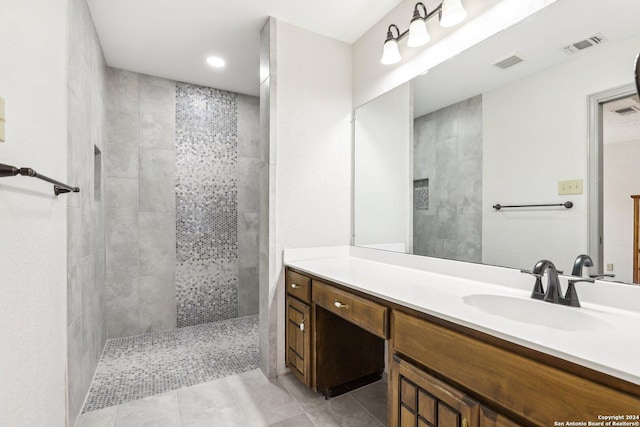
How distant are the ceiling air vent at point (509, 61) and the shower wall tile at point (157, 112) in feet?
9.66

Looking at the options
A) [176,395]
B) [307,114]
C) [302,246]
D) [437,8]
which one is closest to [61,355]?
[176,395]

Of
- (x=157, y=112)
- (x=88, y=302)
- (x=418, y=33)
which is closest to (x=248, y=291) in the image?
(x=88, y=302)

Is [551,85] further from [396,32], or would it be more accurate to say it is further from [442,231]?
[396,32]

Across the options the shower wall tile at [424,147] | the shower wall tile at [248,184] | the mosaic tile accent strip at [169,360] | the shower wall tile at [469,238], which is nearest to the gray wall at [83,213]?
the mosaic tile accent strip at [169,360]

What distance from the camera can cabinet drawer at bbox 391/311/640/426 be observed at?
69 centimetres

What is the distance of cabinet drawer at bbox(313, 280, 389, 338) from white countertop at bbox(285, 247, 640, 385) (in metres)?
0.06

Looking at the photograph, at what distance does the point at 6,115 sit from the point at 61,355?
1.11 meters

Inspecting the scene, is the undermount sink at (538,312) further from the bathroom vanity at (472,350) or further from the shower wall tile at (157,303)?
the shower wall tile at (157,303)

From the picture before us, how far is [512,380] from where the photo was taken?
83 cm

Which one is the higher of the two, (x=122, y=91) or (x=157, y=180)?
(x=122, y=91)

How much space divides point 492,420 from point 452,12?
1.78 metres

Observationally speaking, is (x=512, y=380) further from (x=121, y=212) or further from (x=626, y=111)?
(x=121, y=212)

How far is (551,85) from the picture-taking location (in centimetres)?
134

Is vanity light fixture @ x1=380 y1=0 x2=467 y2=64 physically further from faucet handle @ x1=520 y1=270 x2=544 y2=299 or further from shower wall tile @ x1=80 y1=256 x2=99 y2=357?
shower wall tile @ x1=80 y1=256 x2=99 y2=357
